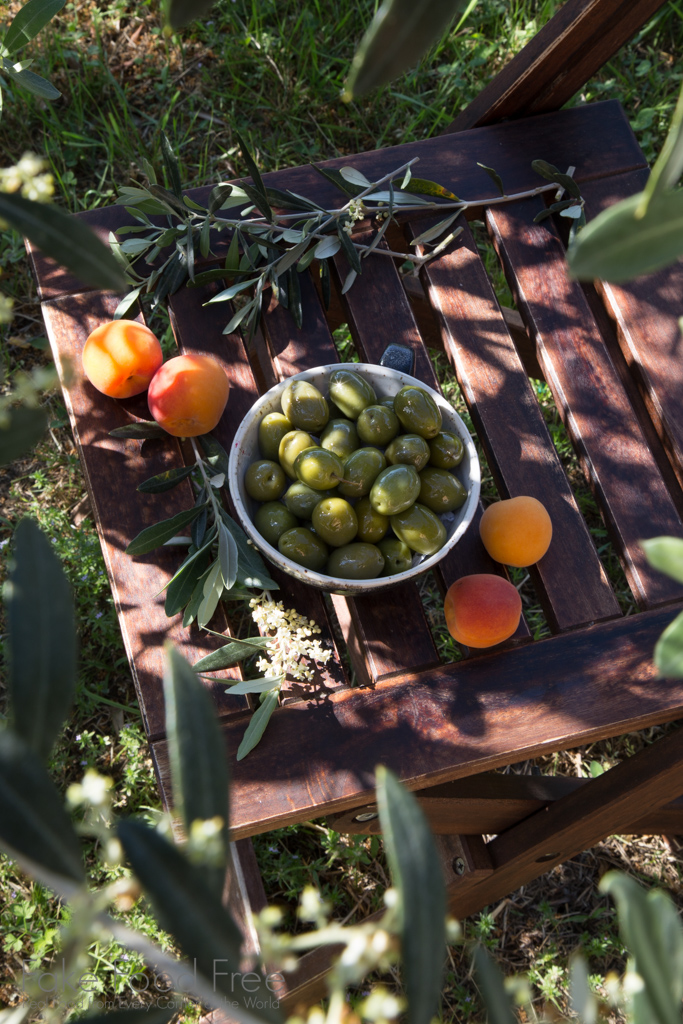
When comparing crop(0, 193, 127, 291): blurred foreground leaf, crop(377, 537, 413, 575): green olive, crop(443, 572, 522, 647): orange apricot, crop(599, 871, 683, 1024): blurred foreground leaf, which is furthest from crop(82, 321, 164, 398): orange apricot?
crop(599, 871, 683, 1024): blurred foreground leaf

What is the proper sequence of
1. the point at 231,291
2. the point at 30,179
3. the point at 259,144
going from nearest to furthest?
the point at 30,179 < the point at 231,291 < the point at 259,144

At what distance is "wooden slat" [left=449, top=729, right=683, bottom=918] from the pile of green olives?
60 cm

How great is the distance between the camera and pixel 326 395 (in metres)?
1.09

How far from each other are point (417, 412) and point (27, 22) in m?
0.68

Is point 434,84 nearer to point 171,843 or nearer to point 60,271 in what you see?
point 60,271

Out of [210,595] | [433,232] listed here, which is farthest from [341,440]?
[433,232]

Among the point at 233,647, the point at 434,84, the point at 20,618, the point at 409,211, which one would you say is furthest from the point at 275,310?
the point at 434,84

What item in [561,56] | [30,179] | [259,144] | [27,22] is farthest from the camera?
[259,144]

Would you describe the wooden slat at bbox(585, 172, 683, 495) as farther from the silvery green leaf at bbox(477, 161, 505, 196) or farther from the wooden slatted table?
the silvery green leaf at bbox(477, 161, 505, 196)

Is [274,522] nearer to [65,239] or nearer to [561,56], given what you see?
[65,239]

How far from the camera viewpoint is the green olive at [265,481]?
1023 millimetres

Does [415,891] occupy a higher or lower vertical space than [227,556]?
lower

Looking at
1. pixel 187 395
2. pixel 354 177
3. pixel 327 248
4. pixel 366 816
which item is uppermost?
pixel 354 177

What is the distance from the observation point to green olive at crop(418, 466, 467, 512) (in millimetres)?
1006
